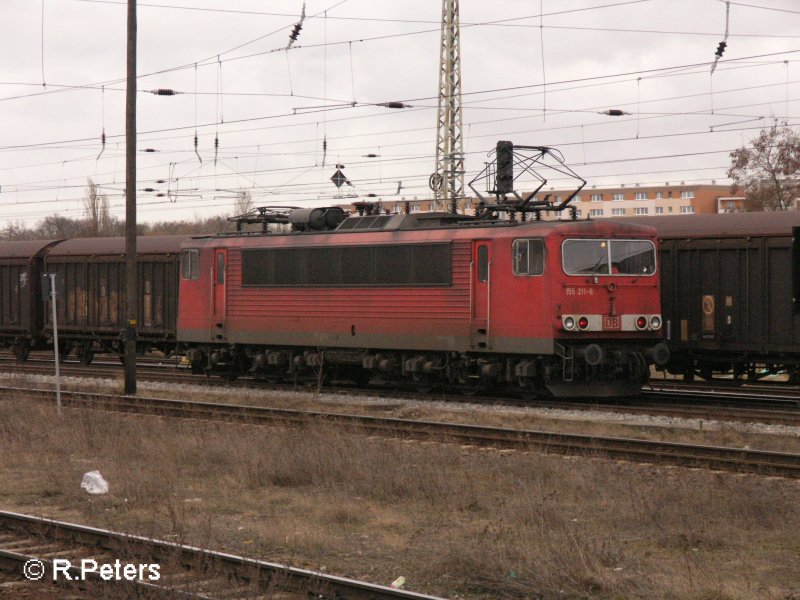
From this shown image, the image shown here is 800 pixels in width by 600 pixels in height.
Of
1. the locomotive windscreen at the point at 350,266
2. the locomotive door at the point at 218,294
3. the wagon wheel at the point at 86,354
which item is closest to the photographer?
the locomotive windscreen at the point at 350,266

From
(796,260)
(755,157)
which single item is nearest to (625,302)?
(796,260)

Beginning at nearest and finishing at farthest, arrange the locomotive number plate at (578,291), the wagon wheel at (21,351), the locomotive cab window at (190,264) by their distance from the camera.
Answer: the locomotive number plate at (578,291)
the locomotive cab window at (190,264)
the wagon wheel at (21,351)

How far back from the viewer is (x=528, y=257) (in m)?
20.6

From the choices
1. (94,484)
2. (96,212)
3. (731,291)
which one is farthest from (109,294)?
(96,212)

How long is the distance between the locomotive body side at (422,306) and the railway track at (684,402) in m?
0.44

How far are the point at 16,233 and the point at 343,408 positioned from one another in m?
73.9

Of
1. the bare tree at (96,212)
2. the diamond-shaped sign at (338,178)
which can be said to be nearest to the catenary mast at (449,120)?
the diamond-shaped sign at (338,178)

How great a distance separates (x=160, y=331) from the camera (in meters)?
30.0

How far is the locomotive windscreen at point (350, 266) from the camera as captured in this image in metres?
21.9

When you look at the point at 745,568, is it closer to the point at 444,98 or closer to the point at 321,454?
the point at 321,454

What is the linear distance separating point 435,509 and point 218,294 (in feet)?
50.2

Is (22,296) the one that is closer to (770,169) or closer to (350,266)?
(350,266)

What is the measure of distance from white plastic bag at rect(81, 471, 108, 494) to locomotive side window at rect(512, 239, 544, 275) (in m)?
9.95

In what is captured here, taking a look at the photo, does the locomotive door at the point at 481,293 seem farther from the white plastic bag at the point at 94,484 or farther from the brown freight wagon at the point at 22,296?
the brown freight wagon at the point at 22,296
